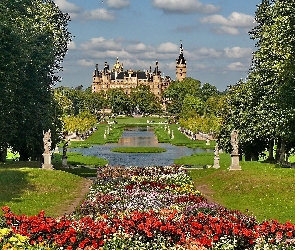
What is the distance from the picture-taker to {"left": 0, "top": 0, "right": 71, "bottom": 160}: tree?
31.8 m

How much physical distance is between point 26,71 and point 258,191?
1866 cm

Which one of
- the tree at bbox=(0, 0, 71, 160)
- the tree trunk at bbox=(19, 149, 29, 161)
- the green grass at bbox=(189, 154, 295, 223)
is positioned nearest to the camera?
the green grass at bbox=(189, 154, 295, 223)

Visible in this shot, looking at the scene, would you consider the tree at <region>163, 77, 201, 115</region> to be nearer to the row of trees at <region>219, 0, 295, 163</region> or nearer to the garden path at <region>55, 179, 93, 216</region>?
the row of trees at <region>219, 0, 295, 163</region>

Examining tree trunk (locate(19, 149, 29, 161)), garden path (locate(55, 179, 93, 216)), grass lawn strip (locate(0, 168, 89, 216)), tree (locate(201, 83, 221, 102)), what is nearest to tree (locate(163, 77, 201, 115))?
Result: tree (locate(201, 83, 221, 102))

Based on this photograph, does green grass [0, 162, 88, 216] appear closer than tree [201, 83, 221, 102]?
Yes

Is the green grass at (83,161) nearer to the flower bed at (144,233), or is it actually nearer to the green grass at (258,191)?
the green grass at (258,191)

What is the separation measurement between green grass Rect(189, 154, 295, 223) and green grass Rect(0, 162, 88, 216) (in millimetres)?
7572

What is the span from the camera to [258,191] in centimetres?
2522

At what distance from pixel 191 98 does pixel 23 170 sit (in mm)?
123553

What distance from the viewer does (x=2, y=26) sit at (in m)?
30.6

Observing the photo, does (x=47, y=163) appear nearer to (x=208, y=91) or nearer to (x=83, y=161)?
(x=83, y=161)

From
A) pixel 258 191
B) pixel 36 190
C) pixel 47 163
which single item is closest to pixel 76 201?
pixel 36 190

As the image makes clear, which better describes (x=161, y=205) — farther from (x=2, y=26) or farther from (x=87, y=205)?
(x=2, y=26)

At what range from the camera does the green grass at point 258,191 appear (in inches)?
839
